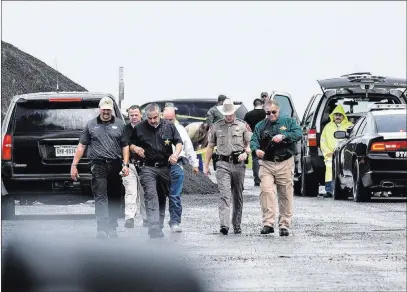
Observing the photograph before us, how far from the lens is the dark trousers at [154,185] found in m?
16.9

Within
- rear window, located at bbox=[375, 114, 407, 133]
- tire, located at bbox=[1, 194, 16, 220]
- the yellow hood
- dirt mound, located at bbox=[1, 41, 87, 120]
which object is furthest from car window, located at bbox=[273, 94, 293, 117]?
dirt mound, located at bbox=[1, 41, 87, 120]

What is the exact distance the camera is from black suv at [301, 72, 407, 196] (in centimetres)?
2453

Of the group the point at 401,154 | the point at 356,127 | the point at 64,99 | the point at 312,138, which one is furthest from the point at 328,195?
the point at 64,99

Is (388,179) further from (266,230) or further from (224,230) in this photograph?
(224,230)

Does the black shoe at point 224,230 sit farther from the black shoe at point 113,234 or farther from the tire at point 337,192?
the tire at point 337,192

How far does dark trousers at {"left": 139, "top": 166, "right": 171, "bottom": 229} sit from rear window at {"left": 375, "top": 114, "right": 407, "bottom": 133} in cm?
601

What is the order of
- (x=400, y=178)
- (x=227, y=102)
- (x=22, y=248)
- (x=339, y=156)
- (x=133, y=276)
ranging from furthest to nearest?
1. (x=339, y=156)
2. (x=400, y=178)
3. (x=227, y=102)
4. (x=22, y=248)
5. (x=133, y=276)

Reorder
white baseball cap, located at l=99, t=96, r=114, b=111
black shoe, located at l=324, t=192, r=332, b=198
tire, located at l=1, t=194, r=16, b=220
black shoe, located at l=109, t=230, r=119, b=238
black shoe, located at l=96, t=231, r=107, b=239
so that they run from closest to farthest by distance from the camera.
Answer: black shoe, located at l=96, t=231, r=107, b=239, black shoe, located at l=109, t=230, r=119, b=238, white baseball cap, located at l=99, t=96, r=114, b=111, tire, located at l=1, t=194, r=16, b=220, black shoe, located at l=324, t=192, r=332, b=198

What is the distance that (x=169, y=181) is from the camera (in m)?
17.3

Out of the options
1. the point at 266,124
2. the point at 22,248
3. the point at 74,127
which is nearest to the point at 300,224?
the point at 266,124

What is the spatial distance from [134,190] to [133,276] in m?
6.60

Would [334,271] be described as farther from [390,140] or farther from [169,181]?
[390,140]

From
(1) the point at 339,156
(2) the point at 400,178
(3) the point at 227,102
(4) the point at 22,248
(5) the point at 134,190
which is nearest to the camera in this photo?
(4) the point at 22,248

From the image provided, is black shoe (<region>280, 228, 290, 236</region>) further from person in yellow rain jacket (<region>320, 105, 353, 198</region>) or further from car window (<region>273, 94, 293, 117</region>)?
car window (<region>273, 94, 293, 117</region>)
